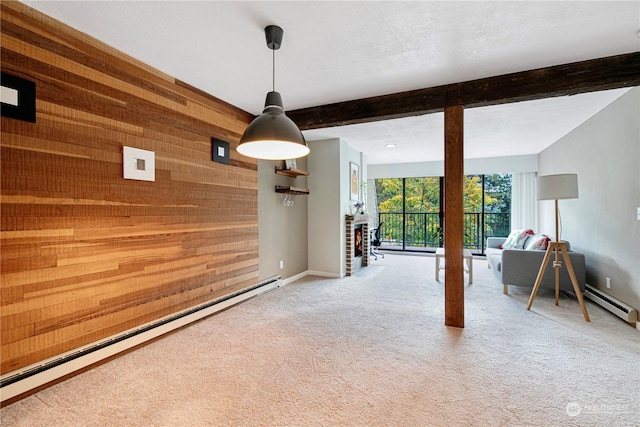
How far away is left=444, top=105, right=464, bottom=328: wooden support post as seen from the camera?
3.06 m

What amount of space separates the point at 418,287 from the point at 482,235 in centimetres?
429

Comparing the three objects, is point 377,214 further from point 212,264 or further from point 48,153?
point 48,153

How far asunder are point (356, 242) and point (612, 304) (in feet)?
12.4

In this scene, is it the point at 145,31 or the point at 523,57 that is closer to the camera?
the point at 145,31

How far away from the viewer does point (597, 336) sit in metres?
2.81

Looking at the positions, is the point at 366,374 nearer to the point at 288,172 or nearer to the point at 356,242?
the point at 288,172

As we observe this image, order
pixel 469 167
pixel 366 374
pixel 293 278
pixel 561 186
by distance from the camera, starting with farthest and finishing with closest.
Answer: pixel 469 167, pixel 293 278, pixel 561 186, pixel 366 374

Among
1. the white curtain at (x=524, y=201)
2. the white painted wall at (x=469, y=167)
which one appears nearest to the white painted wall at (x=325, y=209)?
the white painted wall at (x=469, y=167)

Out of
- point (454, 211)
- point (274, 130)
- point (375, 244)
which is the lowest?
point (375, 244)

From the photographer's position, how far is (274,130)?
1916 mm

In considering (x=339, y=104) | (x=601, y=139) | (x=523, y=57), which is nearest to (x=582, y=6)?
(x=523, y=57)

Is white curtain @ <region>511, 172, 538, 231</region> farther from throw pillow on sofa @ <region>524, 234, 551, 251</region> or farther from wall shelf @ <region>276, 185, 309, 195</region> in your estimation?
wall shelf @ <region>276, 185, 309, 195</region>

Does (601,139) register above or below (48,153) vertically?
above

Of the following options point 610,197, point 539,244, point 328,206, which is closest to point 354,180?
point 328,206
